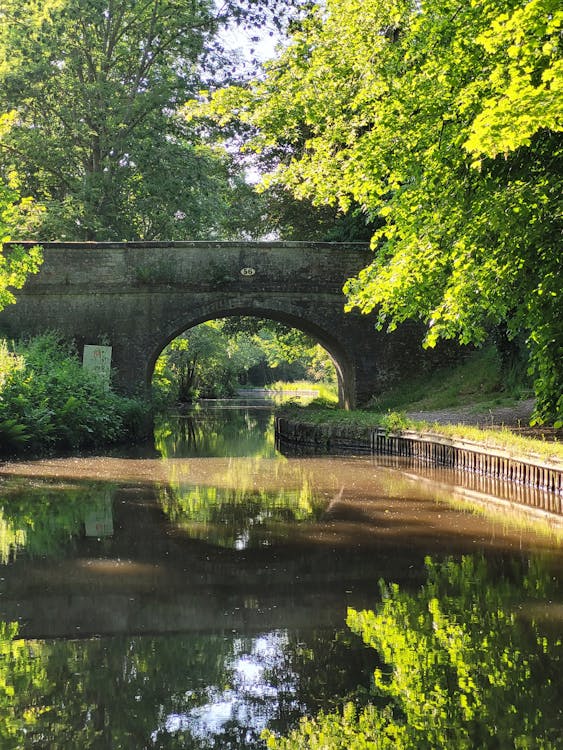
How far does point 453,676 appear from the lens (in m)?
4.31

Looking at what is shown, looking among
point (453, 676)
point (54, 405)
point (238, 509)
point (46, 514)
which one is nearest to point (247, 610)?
point (453, 676)

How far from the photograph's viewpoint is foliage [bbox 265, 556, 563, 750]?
3.61 metres

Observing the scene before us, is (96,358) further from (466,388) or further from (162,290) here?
(466,388)

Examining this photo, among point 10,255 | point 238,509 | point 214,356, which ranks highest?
point 10,255

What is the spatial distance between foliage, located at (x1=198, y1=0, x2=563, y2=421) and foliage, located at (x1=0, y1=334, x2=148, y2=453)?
20.8ft

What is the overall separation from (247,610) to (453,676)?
1592 mm

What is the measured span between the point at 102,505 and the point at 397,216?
514cm

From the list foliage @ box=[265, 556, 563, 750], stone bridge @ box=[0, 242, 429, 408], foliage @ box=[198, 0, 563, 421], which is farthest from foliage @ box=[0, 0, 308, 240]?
foliage @ box=[265, 556, 563, 750]

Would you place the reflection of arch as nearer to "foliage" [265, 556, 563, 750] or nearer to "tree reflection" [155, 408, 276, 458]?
"tree reflection" [155, 408, 276, 458]

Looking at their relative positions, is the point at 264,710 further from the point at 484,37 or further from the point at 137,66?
the point at 137,66

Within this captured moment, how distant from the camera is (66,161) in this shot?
94.6 ft

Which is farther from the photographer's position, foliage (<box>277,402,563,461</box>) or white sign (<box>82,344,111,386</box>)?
white sign (<box>82,344,111,386</box>)

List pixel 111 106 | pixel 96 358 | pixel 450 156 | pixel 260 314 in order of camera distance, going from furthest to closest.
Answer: pixel 111 106
pixel 260 314
pixel 96 358
pixel 450 156

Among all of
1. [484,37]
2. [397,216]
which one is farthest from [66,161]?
[484,37]
